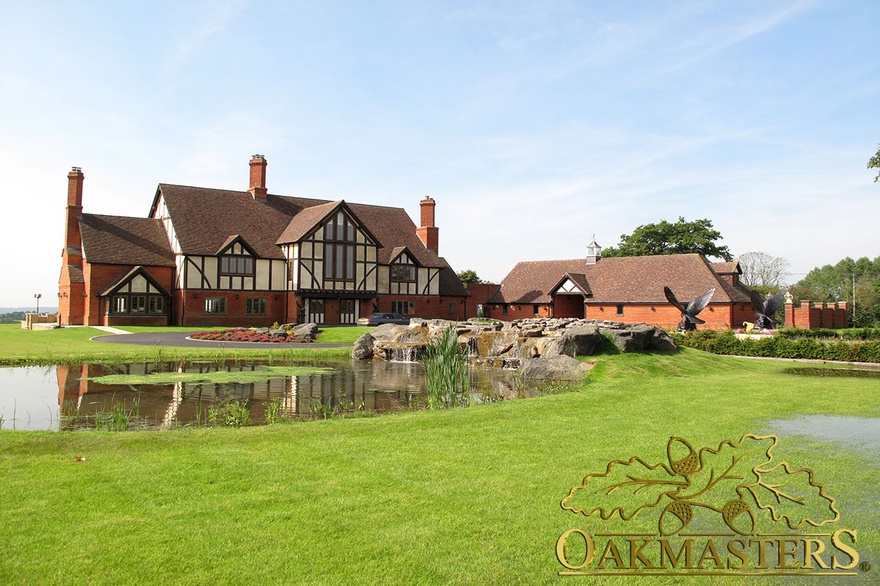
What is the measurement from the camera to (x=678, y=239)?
6981 cm

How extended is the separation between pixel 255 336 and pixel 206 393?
16697 millimetres

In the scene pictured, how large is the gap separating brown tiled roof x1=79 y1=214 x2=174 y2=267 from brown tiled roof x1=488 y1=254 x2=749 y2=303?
26.1 m

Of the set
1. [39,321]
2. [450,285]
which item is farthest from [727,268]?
[39,321]

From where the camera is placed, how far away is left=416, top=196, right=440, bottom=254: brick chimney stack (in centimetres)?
5588

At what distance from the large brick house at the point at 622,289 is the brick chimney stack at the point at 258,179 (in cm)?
2027

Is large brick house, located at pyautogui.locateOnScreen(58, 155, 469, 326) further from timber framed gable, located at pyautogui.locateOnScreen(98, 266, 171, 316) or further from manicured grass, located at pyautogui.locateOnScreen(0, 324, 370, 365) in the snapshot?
manicured grass, located at pyautogui.locateOnScreen(0, 324, 370, 365)

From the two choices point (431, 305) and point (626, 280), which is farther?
point (431, 305)

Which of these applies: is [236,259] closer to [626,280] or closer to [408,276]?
[408,276]

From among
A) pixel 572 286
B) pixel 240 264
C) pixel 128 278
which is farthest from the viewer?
pixel 572 286

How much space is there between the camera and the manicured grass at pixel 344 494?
5.17 m

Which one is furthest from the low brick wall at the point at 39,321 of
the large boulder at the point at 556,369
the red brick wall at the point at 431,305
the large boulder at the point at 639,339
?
the large boulder at the point at 639,339

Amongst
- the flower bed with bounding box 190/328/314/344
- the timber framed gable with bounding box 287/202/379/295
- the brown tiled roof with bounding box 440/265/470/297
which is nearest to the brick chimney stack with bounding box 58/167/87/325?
the timber framed gable with bounding box 287/202/379/295

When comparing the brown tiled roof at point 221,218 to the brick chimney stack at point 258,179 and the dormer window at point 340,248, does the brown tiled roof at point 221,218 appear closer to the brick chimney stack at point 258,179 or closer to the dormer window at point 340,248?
the brick chimney stack at point 258,179

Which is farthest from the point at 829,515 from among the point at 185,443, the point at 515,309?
the point at 515,309
